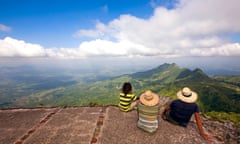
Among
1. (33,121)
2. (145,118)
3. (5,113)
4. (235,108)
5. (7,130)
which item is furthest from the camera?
(235,108)

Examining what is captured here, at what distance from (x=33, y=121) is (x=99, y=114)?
3.13 metres

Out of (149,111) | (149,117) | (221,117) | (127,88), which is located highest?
(127,88)

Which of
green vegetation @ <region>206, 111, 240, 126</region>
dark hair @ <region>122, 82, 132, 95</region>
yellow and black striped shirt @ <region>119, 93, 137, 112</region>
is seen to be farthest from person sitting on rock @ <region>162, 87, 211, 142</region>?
green vegetation @ <region>206, 111, 240, 126</region>

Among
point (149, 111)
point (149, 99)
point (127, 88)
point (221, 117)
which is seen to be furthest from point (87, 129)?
point (221, 117)

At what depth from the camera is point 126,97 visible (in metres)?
7.20

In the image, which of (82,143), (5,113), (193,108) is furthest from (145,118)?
(5,113)

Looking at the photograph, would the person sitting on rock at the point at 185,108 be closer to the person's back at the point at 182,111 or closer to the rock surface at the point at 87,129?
the person's back at the point at 182,111

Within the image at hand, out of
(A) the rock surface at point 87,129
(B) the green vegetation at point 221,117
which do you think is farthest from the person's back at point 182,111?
(B) the green vegetation at point 221,117

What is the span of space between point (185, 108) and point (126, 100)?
2715mm

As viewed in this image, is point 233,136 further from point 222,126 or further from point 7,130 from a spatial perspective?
point 7,130

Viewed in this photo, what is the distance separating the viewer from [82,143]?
16.7 ft

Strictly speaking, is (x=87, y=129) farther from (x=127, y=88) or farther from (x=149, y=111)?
(x=149, y=111)

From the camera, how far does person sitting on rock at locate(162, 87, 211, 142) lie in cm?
586

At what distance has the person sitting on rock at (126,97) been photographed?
23.2ft
